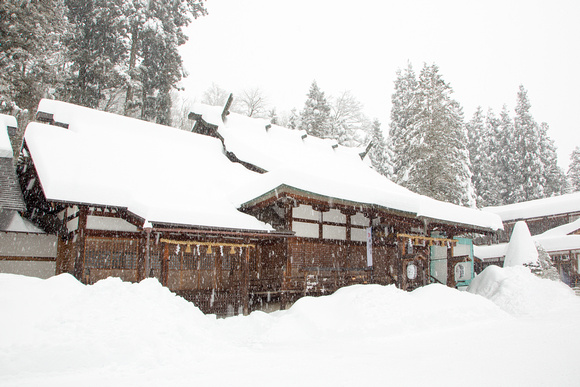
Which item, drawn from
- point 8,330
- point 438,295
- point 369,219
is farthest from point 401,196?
point 8,330

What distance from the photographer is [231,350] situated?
306 inches

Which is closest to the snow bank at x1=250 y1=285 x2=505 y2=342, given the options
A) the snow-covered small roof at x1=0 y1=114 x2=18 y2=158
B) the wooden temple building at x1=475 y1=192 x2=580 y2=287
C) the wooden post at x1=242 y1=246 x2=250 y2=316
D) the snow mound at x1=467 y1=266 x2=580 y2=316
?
the wooden post at x1=242 y1=246 x2=250 y2=316

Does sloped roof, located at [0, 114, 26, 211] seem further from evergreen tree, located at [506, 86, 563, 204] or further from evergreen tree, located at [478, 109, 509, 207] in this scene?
evergreen tree, located at [506, 86, 563, 204]

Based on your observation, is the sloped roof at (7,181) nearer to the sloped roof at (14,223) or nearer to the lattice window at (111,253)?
the sloped roof at (14,223)

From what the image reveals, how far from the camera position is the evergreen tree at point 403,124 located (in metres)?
27.6

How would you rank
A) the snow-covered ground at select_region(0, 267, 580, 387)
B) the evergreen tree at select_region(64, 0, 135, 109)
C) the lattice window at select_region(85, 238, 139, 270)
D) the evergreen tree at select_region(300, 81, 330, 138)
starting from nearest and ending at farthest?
the snow-covered ground at select_region(0, 267, 580, 387)
the lattice window at select_region(85, 238, 139, 270)
the evergreen tree at select_region(64, 0, 135, 109)
the evergreen tree at select_region(300, 81, 330, 138)

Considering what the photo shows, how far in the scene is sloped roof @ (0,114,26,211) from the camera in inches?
452

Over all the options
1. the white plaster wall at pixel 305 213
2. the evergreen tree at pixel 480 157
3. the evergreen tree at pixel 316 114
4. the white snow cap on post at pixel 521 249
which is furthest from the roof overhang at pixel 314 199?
the evergreen tree at pixel 480 157

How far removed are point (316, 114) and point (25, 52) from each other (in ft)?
66.1

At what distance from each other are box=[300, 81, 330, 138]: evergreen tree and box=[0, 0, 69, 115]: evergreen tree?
17.7 m

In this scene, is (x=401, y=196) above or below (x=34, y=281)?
above

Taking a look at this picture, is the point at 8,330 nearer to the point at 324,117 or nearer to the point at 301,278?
the point at 301,278

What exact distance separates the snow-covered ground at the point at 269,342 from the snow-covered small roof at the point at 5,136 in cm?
670

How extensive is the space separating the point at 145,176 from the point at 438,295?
30.7 ft
